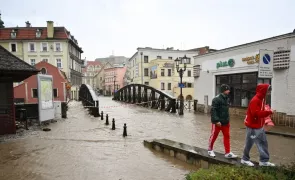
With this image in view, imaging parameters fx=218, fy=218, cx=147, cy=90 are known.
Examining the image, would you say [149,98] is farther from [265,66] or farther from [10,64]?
[10,64]

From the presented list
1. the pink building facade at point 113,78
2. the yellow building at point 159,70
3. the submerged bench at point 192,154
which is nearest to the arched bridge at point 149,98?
the submerged bench at point 192,154

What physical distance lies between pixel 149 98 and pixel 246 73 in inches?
457

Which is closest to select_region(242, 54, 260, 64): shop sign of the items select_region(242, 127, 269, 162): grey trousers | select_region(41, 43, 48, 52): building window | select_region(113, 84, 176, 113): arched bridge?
select_region(113, 84, 176, 113): arched bridge

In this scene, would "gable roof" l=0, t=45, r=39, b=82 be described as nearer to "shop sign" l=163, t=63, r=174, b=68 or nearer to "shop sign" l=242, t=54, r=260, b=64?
"shop sign" l=242, t=54, r=260, b=64

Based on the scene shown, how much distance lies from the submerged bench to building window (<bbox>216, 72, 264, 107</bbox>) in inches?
339

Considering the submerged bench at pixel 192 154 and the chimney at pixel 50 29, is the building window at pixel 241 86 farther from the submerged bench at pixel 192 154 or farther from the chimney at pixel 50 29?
the chimney at pixel 50 29

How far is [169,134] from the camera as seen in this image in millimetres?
9406

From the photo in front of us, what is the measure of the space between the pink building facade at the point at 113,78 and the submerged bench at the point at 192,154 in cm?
6402

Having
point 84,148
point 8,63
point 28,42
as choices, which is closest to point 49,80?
point 8,63

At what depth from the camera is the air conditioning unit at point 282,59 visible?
419 inches

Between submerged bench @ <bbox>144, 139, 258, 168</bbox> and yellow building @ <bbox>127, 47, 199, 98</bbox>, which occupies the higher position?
yellow building @ <bbox>127, 47, 199, 98</bbox>

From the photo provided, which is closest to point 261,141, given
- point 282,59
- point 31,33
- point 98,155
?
point 98,155

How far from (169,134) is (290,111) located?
6354 millimetres

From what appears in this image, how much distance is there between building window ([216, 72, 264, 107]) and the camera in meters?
13.1
